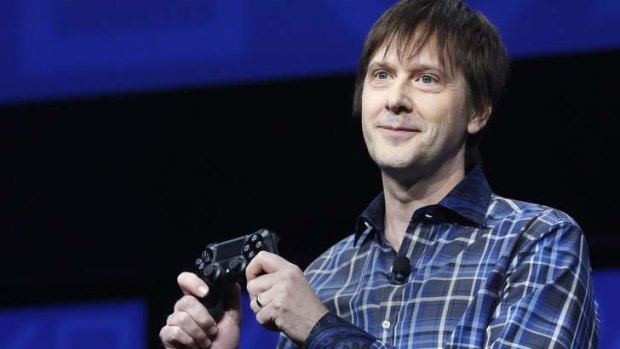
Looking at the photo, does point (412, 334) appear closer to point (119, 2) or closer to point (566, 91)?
point (566, 91)

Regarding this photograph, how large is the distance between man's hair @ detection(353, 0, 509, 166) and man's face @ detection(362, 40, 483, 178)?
20 mm

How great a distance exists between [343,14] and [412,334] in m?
1.37

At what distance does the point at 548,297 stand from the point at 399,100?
0.44m

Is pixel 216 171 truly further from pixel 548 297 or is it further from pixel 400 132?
pixel 548 297

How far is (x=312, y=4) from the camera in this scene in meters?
3.20

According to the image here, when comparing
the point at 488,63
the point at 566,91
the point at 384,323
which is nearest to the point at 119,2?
the point at 566,91

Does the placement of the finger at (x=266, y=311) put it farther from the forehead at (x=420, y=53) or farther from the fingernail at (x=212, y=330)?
the forehead at (x=420, y=53)

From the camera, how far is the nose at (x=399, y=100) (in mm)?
2094

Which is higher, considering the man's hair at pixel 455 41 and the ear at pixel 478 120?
the man's hair at pixel 455 41

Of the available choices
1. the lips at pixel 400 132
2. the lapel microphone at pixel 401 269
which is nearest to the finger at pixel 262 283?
the lapel microphone at pixel 401 269

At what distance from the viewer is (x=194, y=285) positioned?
2.00 meters

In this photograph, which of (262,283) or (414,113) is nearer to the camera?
(262,283)

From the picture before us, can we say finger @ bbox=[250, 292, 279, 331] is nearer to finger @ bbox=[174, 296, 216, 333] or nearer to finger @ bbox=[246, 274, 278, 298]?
finger @ bbox=[246, 274, 278, 298]

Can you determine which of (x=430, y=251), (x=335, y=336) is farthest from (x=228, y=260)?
(x=430, y=251)
